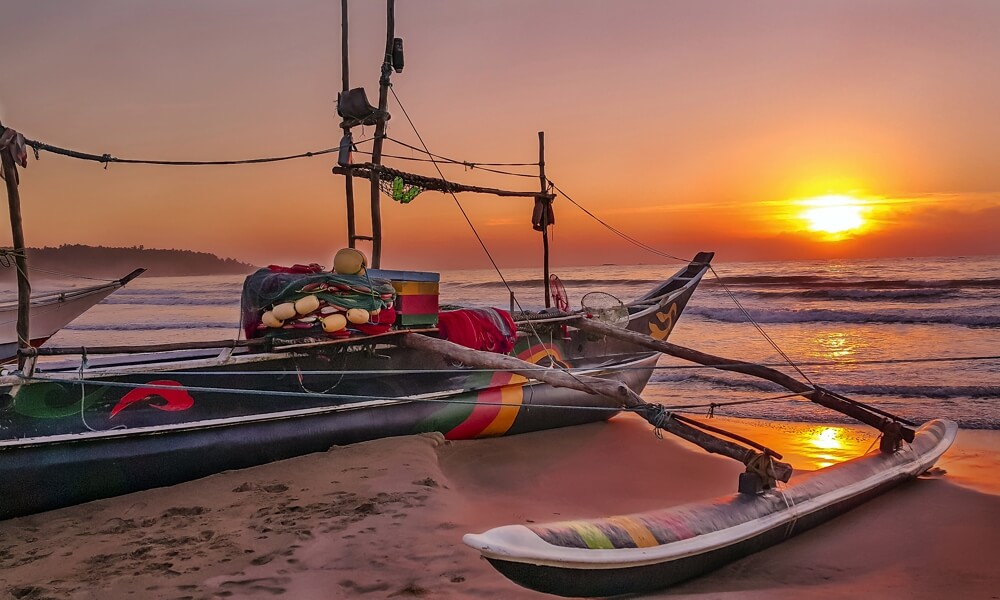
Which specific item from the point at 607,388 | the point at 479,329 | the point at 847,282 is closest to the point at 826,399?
the point at 607,388

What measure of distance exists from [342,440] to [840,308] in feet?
89.6

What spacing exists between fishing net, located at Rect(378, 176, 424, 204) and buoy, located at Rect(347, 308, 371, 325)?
3.82m

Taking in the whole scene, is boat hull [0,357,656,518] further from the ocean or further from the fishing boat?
the fishing boat

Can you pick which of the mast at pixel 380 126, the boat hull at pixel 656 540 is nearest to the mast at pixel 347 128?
the mast at pixel 380 126

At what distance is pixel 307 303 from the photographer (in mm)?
6668

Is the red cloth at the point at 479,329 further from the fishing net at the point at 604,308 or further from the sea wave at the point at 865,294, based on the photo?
the sea wave at the point at 865,294

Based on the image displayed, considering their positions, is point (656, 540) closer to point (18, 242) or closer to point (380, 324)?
point (380, 324)

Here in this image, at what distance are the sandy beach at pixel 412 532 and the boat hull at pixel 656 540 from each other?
0.53 ft

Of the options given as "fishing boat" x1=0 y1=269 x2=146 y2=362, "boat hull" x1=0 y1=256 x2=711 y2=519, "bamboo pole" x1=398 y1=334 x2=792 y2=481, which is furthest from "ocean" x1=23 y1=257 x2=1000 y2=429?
"fishing boat" x1=0 y1=269 x2=146 y2=362

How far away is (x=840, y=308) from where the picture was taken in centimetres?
2897

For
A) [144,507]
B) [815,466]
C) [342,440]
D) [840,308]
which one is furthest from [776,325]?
[144,507]

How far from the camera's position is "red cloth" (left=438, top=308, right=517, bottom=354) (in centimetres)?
796

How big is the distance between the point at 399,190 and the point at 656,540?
→ 24.4 feet

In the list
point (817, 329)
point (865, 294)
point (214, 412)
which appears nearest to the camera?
point (214, 412)
